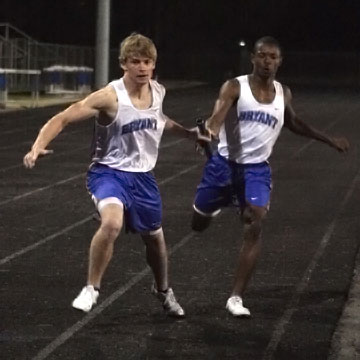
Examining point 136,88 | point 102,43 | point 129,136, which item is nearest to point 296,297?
point 129,136

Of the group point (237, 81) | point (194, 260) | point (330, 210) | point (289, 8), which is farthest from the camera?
point (289, 8)

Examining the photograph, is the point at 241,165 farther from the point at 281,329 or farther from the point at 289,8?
the point at 289,8

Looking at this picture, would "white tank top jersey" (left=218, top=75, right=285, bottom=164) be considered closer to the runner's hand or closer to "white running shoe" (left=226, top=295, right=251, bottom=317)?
"white running shoe" (left=226, top=295, right=251, bottom=317)

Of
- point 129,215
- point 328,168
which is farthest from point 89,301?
point 328,168

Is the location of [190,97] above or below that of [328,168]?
below

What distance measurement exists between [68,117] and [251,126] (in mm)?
1551

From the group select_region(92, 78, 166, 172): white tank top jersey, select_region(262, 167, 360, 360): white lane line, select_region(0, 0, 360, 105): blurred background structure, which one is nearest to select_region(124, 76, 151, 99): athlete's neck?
select_region(92, 78, 166, 172): white tank top jersey

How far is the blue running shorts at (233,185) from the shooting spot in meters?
8.47

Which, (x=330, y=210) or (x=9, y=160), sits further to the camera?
(x=9, y=160)

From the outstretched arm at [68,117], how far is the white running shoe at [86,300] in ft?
2.81

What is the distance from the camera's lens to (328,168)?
1936 centimetres

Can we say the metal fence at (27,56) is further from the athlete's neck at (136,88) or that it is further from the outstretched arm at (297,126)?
the athlete's neck at (136,88)

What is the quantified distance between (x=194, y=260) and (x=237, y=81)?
2.52m

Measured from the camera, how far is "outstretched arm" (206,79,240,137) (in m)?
8.27
